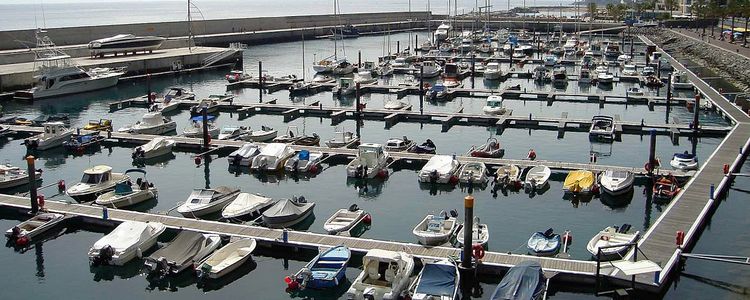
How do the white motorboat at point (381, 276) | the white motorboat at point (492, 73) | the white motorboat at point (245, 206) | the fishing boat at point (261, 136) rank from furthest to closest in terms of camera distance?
the white motorboat at point (492, 73)
the fishing boat at point (261, 136)
the white motorboat at point (245, 206)
the white motorboat at point (381, 276)

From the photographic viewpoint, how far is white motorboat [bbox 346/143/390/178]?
1518 inches

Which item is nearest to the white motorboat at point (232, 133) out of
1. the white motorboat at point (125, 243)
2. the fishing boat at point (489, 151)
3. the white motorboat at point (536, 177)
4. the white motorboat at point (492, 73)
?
the fishing boat at point (489, 151)

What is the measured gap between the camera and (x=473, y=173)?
37.7 metres

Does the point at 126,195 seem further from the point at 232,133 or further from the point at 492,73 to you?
the point at 492,73

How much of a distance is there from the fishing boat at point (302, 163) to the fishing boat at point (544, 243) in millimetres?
15608

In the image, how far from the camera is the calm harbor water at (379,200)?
84.0ft

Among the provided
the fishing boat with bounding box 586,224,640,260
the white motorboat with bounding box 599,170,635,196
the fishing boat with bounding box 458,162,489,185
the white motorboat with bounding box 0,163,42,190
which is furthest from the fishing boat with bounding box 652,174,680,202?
the white motorboat with bounding box 0,163,42,190

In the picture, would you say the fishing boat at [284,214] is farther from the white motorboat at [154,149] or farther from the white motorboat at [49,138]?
the white motorboat at [49,138]

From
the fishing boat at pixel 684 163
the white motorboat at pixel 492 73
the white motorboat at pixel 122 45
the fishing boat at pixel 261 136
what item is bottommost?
the fishing boat at pixel 684 163

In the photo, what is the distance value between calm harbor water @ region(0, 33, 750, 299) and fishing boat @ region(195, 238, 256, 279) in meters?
0.47

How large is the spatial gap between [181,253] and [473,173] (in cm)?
1688

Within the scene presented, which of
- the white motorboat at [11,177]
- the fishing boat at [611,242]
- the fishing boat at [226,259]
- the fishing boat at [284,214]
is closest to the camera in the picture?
the fishing boat at [226,259]

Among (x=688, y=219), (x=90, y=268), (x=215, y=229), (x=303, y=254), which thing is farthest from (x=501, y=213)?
(x=90, y=268)

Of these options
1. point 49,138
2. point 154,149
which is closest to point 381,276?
point 154,149
